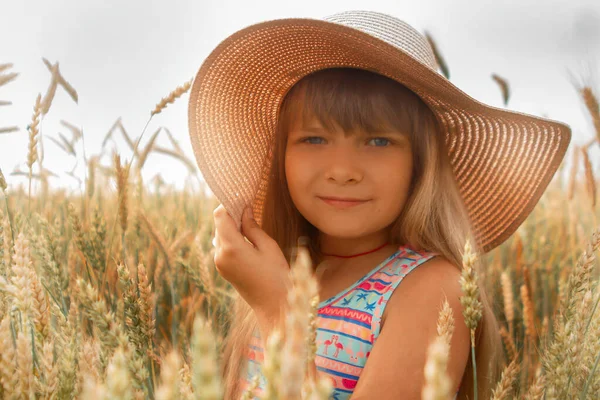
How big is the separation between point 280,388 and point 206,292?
112 cm

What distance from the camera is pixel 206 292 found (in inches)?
56.7

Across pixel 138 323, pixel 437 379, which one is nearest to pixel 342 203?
pixel 138 323

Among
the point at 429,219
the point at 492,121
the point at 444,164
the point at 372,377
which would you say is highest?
the point at 492,121

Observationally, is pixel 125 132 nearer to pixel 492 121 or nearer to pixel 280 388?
pixel 492 121

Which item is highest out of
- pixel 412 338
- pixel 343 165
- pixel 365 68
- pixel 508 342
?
pixel 365 68

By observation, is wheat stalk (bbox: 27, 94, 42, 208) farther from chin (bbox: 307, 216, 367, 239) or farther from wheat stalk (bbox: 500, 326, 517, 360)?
wheat stalk (bbox: 500, 326, 517, 360)

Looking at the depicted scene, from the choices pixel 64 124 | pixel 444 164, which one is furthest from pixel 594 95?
pixel 64 124

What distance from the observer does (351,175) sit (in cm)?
137

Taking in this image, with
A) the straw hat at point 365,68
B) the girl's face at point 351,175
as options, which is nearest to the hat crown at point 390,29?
the straw hat at point 365,68

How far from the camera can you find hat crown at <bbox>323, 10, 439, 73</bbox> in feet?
4.49

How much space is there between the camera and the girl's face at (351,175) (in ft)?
4.55

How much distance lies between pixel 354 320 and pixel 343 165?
0.38m

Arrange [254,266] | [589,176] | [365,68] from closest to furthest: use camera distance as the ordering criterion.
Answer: [254,266]
[365,68]
[589,176]

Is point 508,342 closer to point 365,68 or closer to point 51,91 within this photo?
point 365,68
